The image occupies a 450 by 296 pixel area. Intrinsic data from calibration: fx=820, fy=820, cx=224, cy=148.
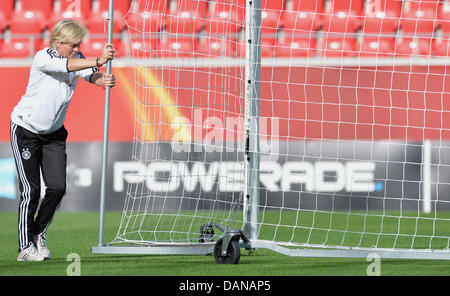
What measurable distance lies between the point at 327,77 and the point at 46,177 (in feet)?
20.4

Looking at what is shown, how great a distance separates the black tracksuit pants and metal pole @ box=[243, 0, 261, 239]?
1.33 metres

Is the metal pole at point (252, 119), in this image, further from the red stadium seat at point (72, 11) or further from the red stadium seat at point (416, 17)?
the red stadium seat at point (72, 11)

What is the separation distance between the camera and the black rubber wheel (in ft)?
17.0

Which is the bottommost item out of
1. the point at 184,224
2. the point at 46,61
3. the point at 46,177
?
the point at 184,224

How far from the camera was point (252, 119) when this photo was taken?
5984mm

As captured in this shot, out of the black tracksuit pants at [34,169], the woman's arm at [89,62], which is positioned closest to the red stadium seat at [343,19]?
the black tracksuit pants at [34,169]

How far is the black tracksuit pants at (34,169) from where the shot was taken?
5.45m

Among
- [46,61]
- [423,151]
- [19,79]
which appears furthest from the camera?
[19,79]

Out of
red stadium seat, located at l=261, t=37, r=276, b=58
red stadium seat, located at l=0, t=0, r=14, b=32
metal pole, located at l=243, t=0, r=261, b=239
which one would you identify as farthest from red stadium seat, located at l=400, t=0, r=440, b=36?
metal pole, located at l=243, t=0, r=261, b=239
